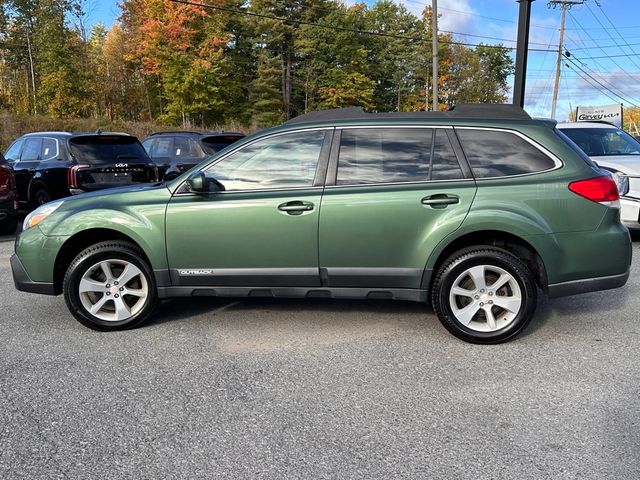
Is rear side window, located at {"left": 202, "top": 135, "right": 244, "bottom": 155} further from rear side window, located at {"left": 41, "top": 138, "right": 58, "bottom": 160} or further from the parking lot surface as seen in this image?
the parking lot surface

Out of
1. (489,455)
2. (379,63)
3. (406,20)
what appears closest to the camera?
(489,455)

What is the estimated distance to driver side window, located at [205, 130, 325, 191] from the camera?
14.1 ft

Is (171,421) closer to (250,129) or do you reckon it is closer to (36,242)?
(36,242)

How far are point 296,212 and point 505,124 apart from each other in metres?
1.77

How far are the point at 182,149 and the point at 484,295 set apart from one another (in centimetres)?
906

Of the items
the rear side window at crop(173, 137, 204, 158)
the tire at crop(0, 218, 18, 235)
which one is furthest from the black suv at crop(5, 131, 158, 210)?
the rear side window at crop(173, 137, 204, 158)

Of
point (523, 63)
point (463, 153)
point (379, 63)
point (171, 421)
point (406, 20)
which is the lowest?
point (171, 421)

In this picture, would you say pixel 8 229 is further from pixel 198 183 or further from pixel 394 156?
pixel 394 156

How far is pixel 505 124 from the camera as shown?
4195mm

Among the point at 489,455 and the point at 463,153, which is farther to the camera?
the point at 463,153

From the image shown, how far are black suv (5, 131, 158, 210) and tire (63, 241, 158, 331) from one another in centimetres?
502

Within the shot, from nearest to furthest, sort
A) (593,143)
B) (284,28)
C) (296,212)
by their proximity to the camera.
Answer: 1. (296,212)
2. (593,143)
3. (284,28)

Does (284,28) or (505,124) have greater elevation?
(284,28)

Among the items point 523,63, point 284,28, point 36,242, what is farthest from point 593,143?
point 284,28
